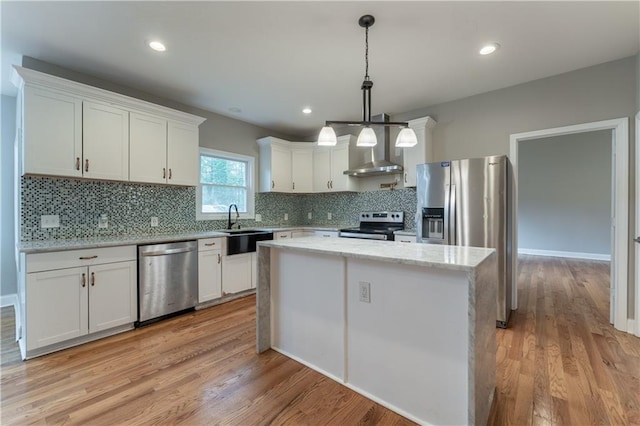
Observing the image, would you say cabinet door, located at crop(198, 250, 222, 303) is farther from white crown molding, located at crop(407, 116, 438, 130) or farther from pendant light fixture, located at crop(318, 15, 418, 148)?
white crown molding, located at crop(407, 116, 438, 130)

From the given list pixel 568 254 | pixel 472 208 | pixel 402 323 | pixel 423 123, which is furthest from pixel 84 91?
pixel 568 254

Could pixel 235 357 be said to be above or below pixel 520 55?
below

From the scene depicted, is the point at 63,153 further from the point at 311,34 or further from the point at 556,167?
the point at 556,167

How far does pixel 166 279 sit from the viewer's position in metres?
3.14

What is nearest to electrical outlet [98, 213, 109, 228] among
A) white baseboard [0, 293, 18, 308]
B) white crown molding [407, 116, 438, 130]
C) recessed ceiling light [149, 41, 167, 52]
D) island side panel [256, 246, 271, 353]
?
white baseboard [0, 293, 18, 308]

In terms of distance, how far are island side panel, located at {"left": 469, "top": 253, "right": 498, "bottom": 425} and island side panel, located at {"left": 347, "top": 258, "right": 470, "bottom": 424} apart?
60mm

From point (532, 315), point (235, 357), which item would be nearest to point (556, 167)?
point (532, 315)

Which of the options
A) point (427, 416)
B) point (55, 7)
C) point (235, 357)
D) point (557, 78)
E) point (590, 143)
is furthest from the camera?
point (590, 143)

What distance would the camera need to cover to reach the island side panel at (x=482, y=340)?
4.45ft

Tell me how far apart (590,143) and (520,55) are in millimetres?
5567

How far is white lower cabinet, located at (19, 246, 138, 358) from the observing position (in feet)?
7.62

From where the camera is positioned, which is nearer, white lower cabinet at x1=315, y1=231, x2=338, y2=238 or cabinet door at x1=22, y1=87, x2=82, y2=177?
cabinet door at x1=22, y1=87, x2=82, y2=177

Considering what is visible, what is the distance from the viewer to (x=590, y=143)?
6.36m

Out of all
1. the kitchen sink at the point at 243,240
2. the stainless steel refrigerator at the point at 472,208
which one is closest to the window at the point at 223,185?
the kitchen sink at the point at 243,240
